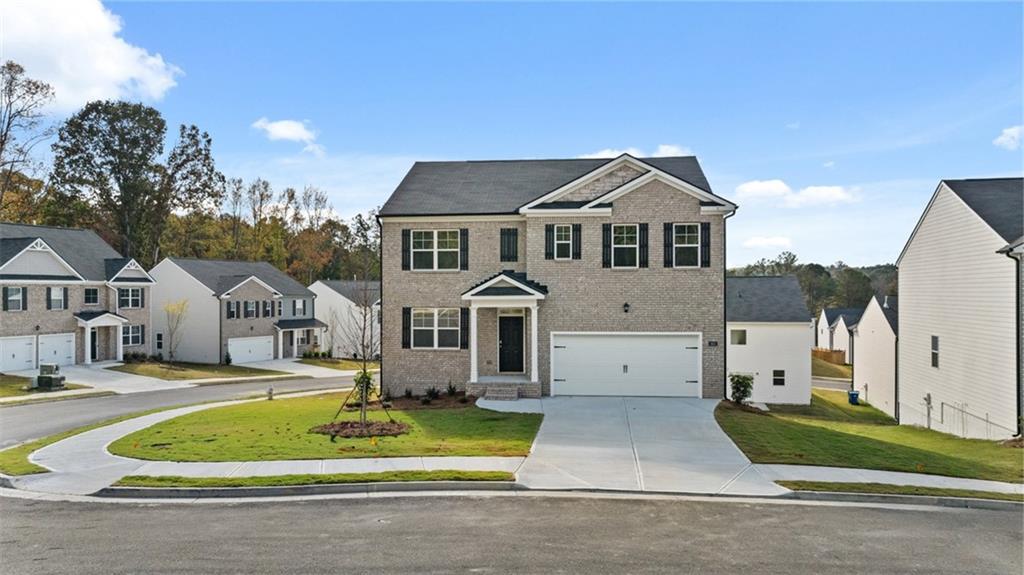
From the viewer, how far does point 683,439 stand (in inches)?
605

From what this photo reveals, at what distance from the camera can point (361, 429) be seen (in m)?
15.9

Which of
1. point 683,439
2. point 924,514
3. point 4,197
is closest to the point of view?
point 924,514

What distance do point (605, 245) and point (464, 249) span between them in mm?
5008

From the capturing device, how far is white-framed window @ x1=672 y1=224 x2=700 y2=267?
2134 centimetres

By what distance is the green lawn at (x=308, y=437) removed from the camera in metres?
13.7

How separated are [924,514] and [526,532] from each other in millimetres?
6529

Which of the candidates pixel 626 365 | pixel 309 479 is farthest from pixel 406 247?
pixel 309 479

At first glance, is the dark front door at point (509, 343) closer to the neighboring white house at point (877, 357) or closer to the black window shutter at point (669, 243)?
the black window shutter at point (669, 243)

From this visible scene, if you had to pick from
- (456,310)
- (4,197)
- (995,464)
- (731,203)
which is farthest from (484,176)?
(4,197)

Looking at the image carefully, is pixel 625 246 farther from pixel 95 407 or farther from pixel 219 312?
pixel 219 312

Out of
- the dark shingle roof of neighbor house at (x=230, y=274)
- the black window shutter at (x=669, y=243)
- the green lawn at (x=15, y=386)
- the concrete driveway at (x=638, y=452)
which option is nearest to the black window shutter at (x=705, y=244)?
the black window shutter at (x=669, y=243)

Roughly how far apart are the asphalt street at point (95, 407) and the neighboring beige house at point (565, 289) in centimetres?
980

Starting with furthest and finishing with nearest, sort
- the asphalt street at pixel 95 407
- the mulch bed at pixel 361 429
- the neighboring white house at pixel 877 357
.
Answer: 1. the neighboring white house at pixel 877 357
2. the asphalt street at pixel 95 407
3. the mulch bed at pixel 361 429

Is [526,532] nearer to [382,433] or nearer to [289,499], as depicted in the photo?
[289,499]
